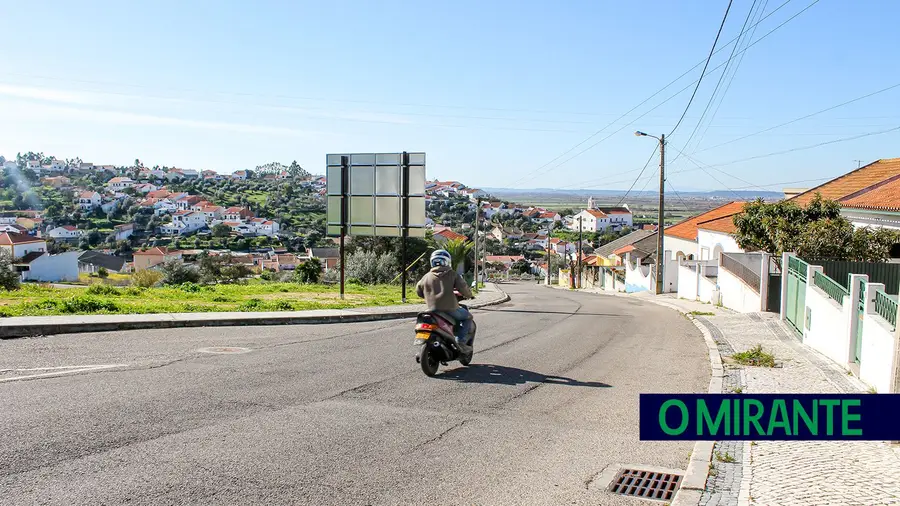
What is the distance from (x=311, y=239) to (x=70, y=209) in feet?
183

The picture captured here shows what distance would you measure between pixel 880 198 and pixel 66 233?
410 ft

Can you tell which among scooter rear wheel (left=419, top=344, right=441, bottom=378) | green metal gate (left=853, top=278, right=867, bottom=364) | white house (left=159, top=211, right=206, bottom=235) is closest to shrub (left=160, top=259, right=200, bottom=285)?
scooter rear wheel (left=419, top=344, right=441, bottom=378)

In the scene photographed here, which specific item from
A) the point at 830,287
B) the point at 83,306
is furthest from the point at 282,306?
the point at 830,287

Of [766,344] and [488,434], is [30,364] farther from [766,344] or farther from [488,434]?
[766,344]

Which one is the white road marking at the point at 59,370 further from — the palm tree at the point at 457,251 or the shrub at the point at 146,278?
the palm tree at the point at 457,251

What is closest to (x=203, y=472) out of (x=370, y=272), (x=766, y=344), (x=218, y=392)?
(x=218, y=392)

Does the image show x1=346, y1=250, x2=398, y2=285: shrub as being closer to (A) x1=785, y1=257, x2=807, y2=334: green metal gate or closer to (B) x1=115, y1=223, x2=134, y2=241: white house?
(A) x1=785, y1=257, x2=807, y2=334: green metal gate

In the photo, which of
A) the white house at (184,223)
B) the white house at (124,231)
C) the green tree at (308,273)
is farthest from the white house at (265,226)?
the green tree at (308,273)

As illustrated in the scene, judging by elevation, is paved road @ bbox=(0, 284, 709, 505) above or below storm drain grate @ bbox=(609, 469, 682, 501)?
above

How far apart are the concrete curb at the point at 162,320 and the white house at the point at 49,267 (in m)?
55.7

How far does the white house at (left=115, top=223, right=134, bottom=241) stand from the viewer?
398 ft

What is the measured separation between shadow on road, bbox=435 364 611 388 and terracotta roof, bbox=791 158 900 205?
80.8ft

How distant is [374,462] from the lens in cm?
611

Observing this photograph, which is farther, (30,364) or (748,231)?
(748,231)
